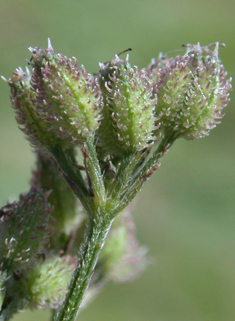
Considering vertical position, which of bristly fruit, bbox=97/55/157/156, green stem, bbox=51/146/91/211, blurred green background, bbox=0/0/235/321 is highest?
bristly fruit, bbox=97/55/157/156

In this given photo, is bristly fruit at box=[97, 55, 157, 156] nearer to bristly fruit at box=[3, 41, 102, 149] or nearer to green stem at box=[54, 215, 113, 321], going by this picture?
bristly fruit at box=[3, 41, 102, 149]

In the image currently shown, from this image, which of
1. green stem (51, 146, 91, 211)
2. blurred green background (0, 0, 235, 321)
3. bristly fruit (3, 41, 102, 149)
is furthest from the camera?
blurred green background (0, 0, 235, 321)

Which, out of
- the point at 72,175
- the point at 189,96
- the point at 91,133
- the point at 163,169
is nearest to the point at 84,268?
the point at 72,175

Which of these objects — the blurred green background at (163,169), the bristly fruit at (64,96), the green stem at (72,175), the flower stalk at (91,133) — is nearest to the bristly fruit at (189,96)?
the flower stalk at (91,133)

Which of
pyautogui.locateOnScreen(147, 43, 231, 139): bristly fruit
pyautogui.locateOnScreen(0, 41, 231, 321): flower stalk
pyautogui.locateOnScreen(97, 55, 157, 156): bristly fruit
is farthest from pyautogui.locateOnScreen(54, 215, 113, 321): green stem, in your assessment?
pyautogui.locateOnScreen(147, 43, 231, 139): bristly fruit

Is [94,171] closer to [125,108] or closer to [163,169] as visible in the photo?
[125,108]
